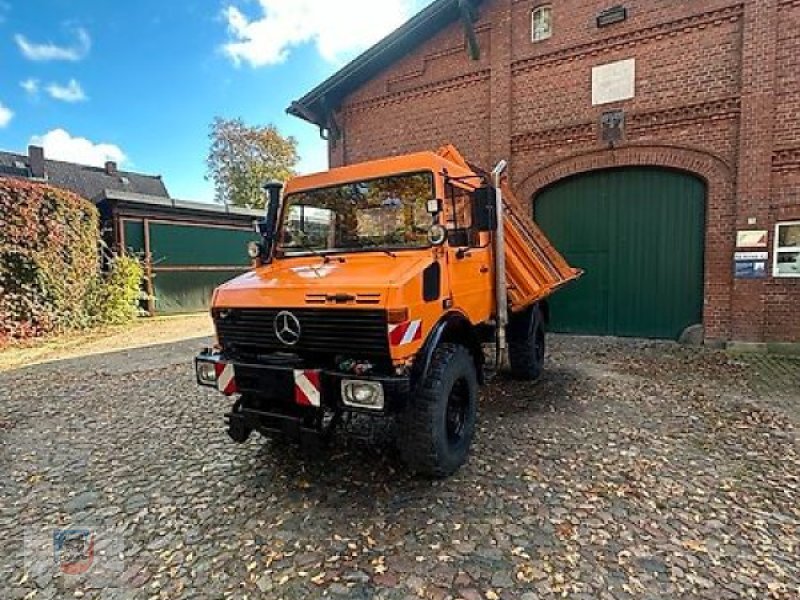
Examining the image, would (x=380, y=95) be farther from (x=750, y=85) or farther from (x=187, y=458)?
(x=187, y=458)

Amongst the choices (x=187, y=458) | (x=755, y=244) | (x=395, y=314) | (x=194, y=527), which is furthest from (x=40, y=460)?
(x=755, y=244)

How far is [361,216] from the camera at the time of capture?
12.5 feet

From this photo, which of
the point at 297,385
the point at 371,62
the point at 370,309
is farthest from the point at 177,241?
the point at 370,309

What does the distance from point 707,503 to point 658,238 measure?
6.27 meters

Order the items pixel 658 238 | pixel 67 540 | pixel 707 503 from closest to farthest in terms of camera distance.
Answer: pixel 67 540, pixel 707 503, pixel 658 238

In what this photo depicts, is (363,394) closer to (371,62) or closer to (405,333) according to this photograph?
(405,333)

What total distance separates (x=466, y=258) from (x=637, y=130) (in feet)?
20.1

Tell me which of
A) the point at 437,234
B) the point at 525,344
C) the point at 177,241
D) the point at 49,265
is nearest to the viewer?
the point at 437,234

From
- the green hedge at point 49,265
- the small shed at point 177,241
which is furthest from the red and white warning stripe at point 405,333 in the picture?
the small shed at point 177,241

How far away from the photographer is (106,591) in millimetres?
2344

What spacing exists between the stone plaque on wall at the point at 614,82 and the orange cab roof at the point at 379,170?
5611 mm

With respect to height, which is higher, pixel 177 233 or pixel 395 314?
pixel 177 233

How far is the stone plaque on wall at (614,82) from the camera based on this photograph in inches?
315

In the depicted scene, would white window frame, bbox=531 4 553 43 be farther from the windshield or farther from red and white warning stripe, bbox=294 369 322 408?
red and white warning stripe, bbox=294 369 322 408
